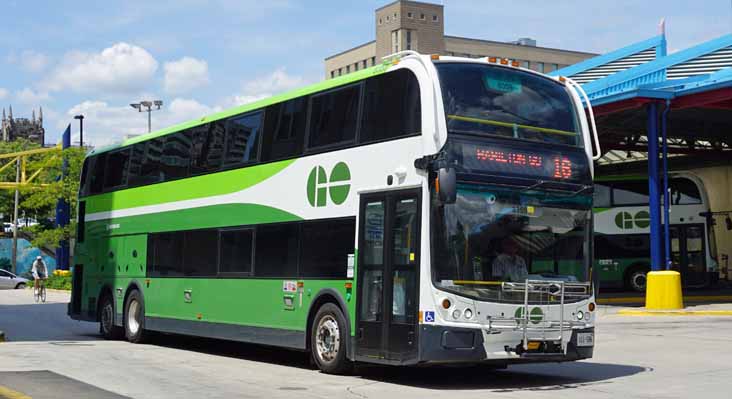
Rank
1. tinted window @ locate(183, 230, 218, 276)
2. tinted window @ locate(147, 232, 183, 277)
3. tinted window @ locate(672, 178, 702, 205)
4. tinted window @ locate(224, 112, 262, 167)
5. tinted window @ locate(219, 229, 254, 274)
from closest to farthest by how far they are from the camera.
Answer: tinted window @ locate(219, 229, 254, 274) → tinted window @ locate(224, 112, 262, 167) → tinted window @ locate(183, 230, 218, 276) → tinted window @ locate(147, 232, 183, 277) → tinted window @ locate(672, 178, 702, 205)

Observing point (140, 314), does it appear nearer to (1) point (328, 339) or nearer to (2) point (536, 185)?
(1) point (328, 339)

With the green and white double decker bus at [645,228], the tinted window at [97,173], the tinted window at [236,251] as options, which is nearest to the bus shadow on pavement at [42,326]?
the tinted window at [97,173]

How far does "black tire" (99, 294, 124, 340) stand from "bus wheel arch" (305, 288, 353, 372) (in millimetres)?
8151

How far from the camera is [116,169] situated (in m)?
21.1

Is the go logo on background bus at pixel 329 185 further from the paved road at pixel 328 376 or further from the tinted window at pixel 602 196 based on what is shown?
the tinted window at pixel 602 196

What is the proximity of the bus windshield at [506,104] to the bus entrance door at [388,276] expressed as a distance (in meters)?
1.22

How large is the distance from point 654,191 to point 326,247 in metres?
17.0

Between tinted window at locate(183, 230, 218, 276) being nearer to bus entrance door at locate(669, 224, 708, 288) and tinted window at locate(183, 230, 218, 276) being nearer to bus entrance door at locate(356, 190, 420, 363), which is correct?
bus entrance door at locate(356, 190, 420, 363)

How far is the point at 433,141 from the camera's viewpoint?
12078mm

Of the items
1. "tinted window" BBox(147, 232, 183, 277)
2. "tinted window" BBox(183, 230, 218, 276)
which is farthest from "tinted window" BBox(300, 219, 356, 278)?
"tinted window" BBox(147, 232, 183, 277)

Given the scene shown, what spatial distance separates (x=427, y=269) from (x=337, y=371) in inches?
97.0

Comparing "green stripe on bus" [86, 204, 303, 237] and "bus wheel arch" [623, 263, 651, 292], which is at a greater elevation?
"green stripe on bus" [86, 204, 303, 237]

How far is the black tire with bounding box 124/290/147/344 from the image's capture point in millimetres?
19781

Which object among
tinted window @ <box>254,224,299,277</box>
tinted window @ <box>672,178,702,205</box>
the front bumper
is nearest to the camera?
the front bumper
